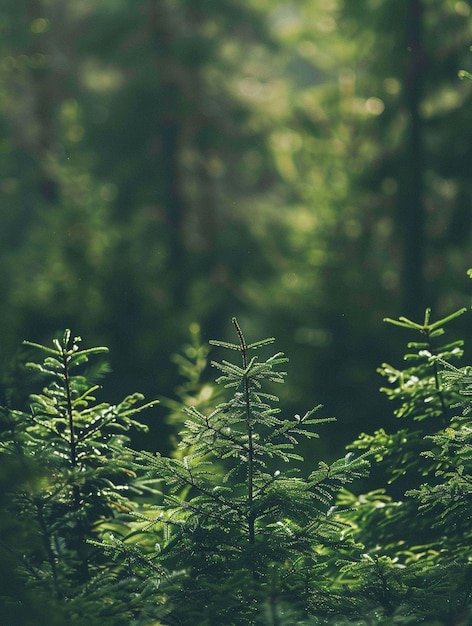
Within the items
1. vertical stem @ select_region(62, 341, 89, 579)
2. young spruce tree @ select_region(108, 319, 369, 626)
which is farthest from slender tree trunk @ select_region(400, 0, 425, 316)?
vertical stem @ select_region(62, 341, 89, 579)

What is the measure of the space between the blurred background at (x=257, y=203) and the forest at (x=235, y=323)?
4cm

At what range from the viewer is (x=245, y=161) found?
15.6m

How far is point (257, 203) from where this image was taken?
16.2 m

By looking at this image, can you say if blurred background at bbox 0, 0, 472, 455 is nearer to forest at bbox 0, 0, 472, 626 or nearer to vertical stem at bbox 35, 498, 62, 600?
forest at bbox 0, 0, 472, 626

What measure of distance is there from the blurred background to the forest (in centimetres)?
4

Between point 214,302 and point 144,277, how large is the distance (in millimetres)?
1558

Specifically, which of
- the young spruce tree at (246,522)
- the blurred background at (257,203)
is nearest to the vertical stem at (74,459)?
the young spruce tree at (246,522)

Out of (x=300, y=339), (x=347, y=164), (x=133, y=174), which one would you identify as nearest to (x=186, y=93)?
(x=133, y=174)

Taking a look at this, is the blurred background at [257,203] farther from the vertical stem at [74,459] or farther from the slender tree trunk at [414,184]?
the vertical stem at [74,459]

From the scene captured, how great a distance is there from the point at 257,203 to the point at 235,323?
536 inches

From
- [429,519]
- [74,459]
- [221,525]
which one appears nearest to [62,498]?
[74,459]

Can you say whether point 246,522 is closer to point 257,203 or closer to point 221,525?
point 221,525

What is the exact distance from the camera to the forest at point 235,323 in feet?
10.1

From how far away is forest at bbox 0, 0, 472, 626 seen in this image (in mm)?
3074
